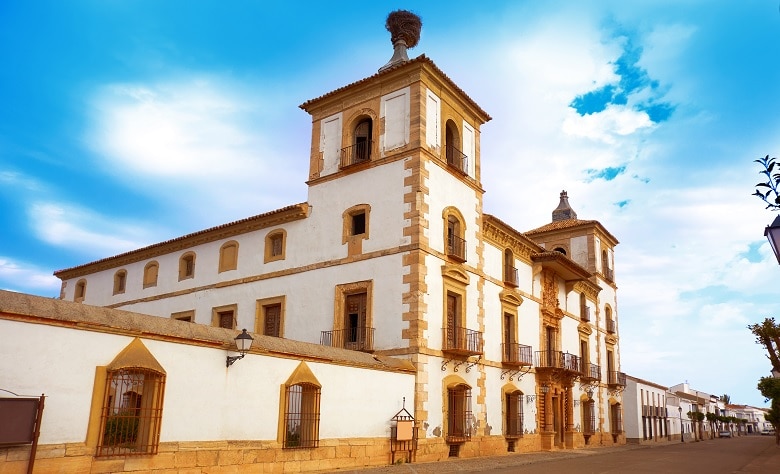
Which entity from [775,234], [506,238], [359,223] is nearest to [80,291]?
[359,223]

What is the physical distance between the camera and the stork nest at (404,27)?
1009 inches

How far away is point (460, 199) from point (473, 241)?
1.66 m

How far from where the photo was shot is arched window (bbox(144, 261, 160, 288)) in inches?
1168

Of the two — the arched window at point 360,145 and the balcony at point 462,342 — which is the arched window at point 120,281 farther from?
the balcony at point 462,342

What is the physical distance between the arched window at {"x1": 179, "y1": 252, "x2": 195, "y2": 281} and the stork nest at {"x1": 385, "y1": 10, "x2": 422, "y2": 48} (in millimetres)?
12705

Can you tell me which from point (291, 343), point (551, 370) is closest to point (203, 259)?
point (291, 343)

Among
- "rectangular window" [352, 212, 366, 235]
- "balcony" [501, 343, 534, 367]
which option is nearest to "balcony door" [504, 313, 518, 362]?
"balcony" [501, 343, 534, 367]

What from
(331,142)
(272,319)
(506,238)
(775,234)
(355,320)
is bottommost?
(775,234)

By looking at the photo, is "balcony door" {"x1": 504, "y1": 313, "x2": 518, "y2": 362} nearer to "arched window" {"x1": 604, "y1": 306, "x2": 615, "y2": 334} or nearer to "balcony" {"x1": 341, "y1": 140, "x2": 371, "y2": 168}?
"balcony" {"x1": 341, "y1": 140, "x2": 371, "y2": 168}

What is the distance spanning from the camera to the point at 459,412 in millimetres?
21016

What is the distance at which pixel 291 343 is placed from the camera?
50.3ft

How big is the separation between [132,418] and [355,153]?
13.3m

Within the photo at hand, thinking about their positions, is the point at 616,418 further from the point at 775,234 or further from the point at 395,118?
the point at 775,234

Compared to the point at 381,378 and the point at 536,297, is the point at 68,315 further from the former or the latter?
the point at 536,297
